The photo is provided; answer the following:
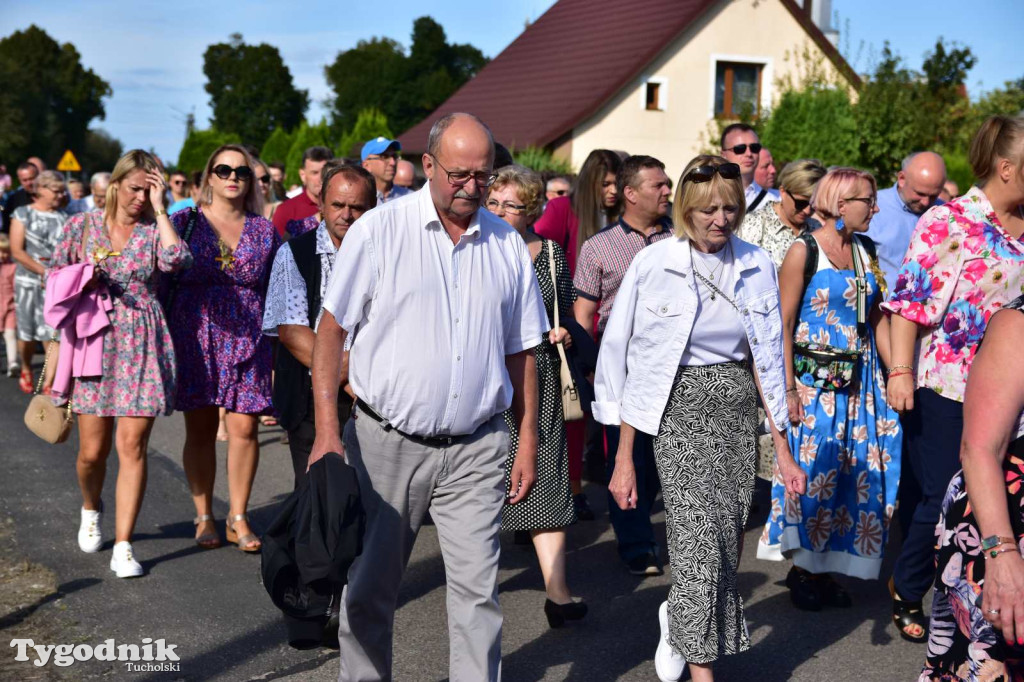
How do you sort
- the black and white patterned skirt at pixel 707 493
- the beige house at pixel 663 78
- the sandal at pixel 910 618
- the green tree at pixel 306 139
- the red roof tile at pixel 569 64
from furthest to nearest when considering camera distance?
1. the green tree at pixel 306 139
2. the beige house at pixel 663 78
3. the red roof tile at pixel 569 64
4. the sandal at pixel 910 618
5. the black and white patterned skirt at pixel 707 493

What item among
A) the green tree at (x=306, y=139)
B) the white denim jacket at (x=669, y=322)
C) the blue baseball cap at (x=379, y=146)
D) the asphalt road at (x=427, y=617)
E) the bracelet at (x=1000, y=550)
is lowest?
the asphalt road at (x=427, y=617)

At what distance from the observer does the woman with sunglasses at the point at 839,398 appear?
5.82 metres

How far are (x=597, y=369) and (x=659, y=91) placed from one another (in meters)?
31.2

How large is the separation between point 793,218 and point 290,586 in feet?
15.2

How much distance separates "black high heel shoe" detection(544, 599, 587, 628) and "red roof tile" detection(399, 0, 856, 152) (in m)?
26.9

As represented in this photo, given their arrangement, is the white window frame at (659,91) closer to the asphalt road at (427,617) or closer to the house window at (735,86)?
the house window at (735,86)

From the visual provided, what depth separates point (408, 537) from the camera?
408 centimetres

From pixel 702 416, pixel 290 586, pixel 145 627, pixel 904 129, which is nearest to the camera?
pixel 290 586

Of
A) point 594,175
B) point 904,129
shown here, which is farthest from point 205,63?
point 594,175

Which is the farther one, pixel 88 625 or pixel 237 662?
pixel 88 625

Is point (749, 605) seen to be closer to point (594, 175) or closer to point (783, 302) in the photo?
point (783, 302)

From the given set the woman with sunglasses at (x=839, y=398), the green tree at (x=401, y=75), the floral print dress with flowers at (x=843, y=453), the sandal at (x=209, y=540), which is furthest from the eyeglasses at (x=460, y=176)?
the green tree at (x=401, y=75)

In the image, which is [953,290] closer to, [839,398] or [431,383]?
[839,398]

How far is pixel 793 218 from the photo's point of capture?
7375mm
